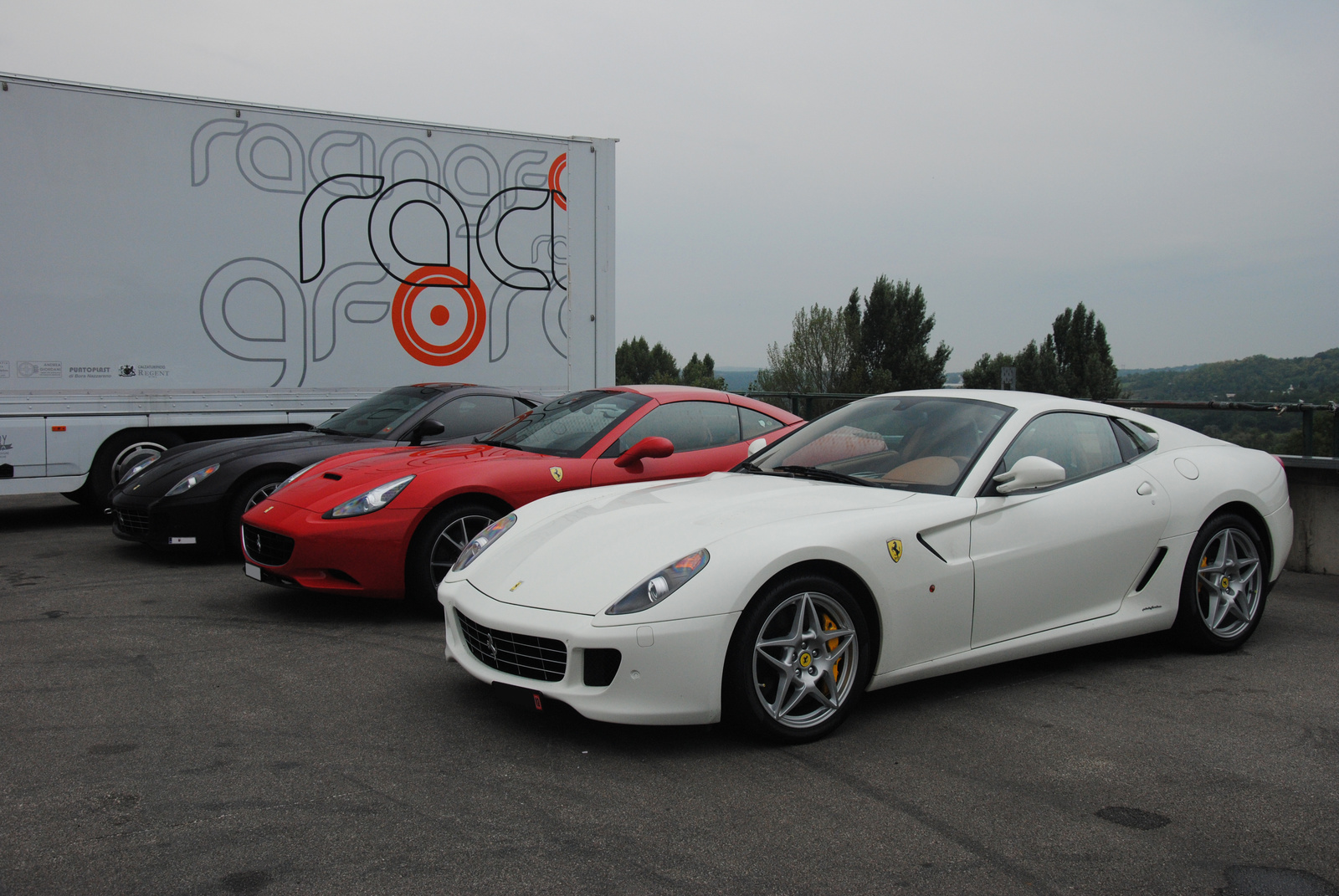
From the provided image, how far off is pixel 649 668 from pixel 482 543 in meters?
1.28

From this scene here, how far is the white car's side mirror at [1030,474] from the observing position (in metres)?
4.14

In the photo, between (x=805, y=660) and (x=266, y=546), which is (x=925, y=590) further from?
(x=266, y=546)

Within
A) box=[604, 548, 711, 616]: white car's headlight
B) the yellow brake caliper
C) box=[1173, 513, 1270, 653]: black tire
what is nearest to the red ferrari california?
the yellow brake caliper

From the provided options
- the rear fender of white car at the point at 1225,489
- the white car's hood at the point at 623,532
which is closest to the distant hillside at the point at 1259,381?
the rear fender of white car at the point at 1225,489

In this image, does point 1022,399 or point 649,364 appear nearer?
point 1022,399

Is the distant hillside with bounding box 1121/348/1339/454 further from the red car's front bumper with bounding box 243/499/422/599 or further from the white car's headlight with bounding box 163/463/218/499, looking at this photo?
the white car's headlight with bounding box 163/463/218/499

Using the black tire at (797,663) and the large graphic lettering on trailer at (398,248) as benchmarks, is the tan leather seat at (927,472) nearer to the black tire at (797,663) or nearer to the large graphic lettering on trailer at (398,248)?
the black tire at (797,663)

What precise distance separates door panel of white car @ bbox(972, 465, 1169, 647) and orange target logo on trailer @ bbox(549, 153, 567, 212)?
730 cm

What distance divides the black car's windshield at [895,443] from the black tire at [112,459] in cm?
662

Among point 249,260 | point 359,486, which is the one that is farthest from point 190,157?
point 359,486

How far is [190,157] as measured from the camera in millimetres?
9461

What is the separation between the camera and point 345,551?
5.48m

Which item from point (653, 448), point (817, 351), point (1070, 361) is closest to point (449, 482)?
point (653, 448)

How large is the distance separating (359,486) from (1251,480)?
4565 millimetres
